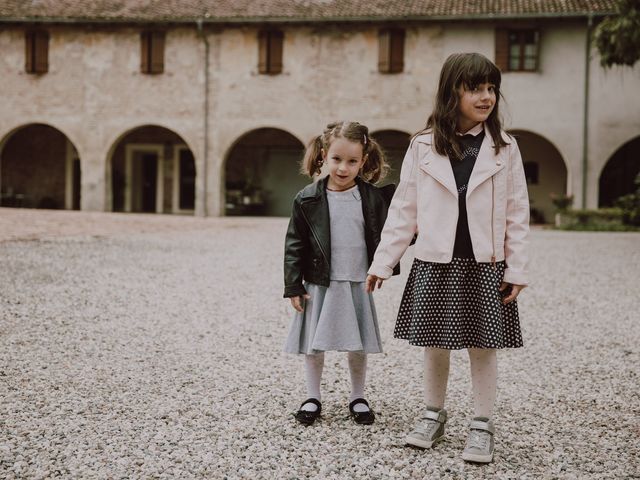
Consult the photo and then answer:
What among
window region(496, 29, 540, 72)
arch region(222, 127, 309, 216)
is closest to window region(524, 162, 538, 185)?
window region(496, 29, 540, 72)

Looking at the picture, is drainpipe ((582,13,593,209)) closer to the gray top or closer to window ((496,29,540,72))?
window ((496,29,540,72))

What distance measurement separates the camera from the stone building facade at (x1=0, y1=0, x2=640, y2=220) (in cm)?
1938

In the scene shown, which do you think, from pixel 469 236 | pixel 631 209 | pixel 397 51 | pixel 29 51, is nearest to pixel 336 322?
pixel 469 236

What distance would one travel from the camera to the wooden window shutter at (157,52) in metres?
20.9

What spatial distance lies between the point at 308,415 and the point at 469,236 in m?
1.05

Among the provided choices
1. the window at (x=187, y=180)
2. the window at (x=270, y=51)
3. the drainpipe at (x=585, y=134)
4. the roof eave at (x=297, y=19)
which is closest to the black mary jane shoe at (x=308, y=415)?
the roof eave at (x=297, y=19)

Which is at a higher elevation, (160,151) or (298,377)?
(160,151)

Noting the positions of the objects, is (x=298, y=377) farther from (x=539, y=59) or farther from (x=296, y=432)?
(x=539, y=59)

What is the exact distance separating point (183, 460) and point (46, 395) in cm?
113

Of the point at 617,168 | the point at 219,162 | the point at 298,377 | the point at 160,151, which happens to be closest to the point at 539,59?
the point at 617,168

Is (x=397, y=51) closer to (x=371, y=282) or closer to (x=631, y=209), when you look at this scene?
(x=631, y=209)

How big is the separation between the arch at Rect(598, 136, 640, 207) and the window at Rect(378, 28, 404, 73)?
287 inches

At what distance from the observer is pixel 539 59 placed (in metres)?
19.4

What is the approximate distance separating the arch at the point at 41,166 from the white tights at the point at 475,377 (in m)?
23.2
